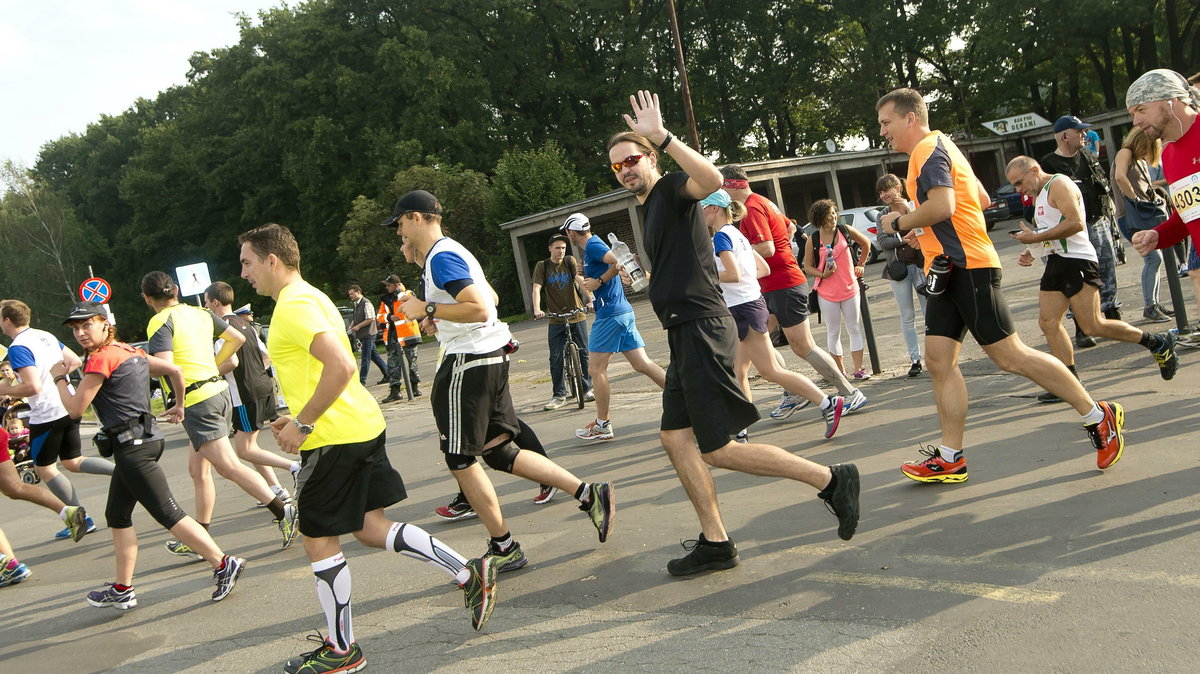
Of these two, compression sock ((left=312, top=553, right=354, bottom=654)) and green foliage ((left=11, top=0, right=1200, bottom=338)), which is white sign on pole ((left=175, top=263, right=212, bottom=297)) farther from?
compression sock ((left=312, top=553, right=354, bottom=654))

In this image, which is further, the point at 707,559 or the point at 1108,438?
the point at 1108,438

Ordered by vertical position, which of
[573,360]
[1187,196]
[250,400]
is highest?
[1187,196]

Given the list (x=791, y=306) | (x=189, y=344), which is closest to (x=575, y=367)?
(x=791, y=306)

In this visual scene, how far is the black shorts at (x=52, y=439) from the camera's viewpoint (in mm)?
7555

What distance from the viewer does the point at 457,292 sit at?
4.58 metres

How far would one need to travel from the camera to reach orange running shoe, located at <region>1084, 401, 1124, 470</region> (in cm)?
480

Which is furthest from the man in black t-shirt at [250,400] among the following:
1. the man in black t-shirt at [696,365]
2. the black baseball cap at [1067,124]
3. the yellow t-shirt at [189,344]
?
the black baseball cap at [1067,124]

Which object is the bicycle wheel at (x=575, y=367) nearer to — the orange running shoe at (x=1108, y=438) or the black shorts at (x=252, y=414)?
the black shorts at (x=252, y=414)

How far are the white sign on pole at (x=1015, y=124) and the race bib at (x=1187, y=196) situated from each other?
35832 millimetres

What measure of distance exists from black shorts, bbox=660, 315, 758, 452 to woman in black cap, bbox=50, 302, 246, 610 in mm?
2990

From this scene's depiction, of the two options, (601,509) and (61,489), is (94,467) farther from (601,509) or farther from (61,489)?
(601,509)

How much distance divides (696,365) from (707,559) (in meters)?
0.91

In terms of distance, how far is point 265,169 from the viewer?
48656mm

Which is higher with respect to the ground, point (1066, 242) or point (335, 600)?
point (1066, 242)
